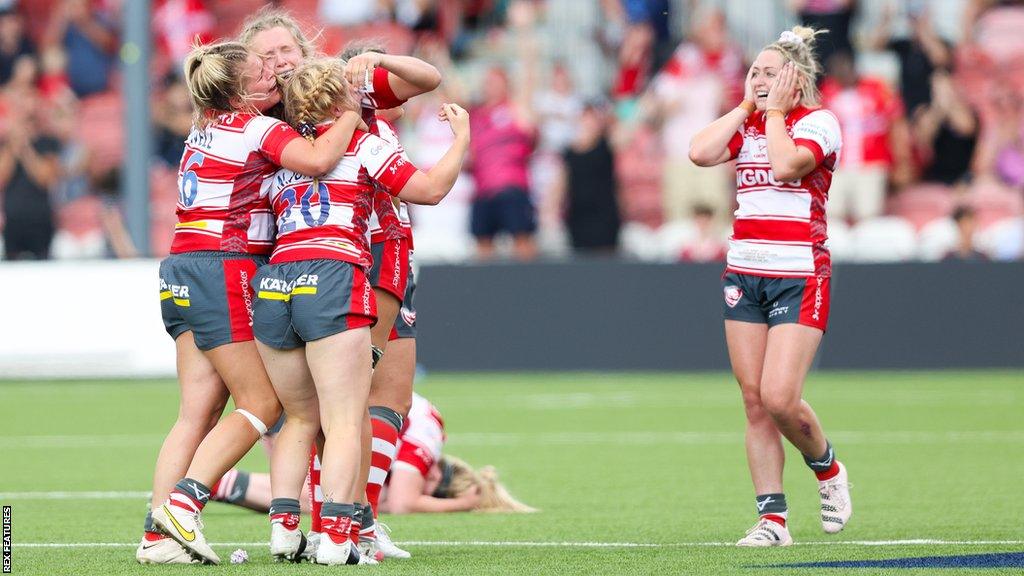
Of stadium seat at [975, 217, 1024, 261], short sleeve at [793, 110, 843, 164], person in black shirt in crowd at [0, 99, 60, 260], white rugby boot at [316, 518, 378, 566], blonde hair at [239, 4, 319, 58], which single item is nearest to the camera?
white rugby boot at [316, 518, 378, 566]

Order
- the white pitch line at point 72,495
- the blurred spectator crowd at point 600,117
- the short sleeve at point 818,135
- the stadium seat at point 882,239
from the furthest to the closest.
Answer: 1. the blurred spectator crowd at point 600,117
2. the stadium seat at point 882,239
3. the white pitch line at point 72,495
4. the short sleeve at point 818,135

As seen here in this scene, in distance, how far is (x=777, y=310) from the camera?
21.7 feet

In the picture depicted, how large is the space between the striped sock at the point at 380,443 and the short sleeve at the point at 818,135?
1.90 meters

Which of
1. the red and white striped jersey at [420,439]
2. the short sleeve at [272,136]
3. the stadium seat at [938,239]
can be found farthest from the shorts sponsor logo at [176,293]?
the stadium seat at [938,239]

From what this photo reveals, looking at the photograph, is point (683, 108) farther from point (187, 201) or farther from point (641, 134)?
point (187, 201)

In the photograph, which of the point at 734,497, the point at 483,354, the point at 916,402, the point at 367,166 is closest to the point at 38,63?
the point at 483,354

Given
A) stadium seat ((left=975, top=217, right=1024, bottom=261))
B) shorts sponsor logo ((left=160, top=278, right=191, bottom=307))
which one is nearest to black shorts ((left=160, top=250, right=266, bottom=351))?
shorts sponsor logo ((left=160, top=278, right=191, bottom=307))

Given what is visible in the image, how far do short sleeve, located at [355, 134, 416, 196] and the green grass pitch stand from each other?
1.33 m

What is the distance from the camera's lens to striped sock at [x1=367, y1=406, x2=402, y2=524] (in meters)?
6.35

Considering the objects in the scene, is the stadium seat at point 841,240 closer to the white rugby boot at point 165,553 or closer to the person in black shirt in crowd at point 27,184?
the person in black shirt in crowd at point 27,184

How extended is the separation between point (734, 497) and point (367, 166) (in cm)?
334

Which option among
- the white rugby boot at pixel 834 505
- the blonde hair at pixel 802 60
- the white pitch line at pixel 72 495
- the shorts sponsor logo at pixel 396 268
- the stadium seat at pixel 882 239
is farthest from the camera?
the stadium seat at pixel 882 239

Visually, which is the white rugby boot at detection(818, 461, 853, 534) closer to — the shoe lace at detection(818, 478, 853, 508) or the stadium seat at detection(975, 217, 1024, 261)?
the shoe lace at detection(818, 478, 853, 508)

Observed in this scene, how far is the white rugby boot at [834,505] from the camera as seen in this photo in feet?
22.4
